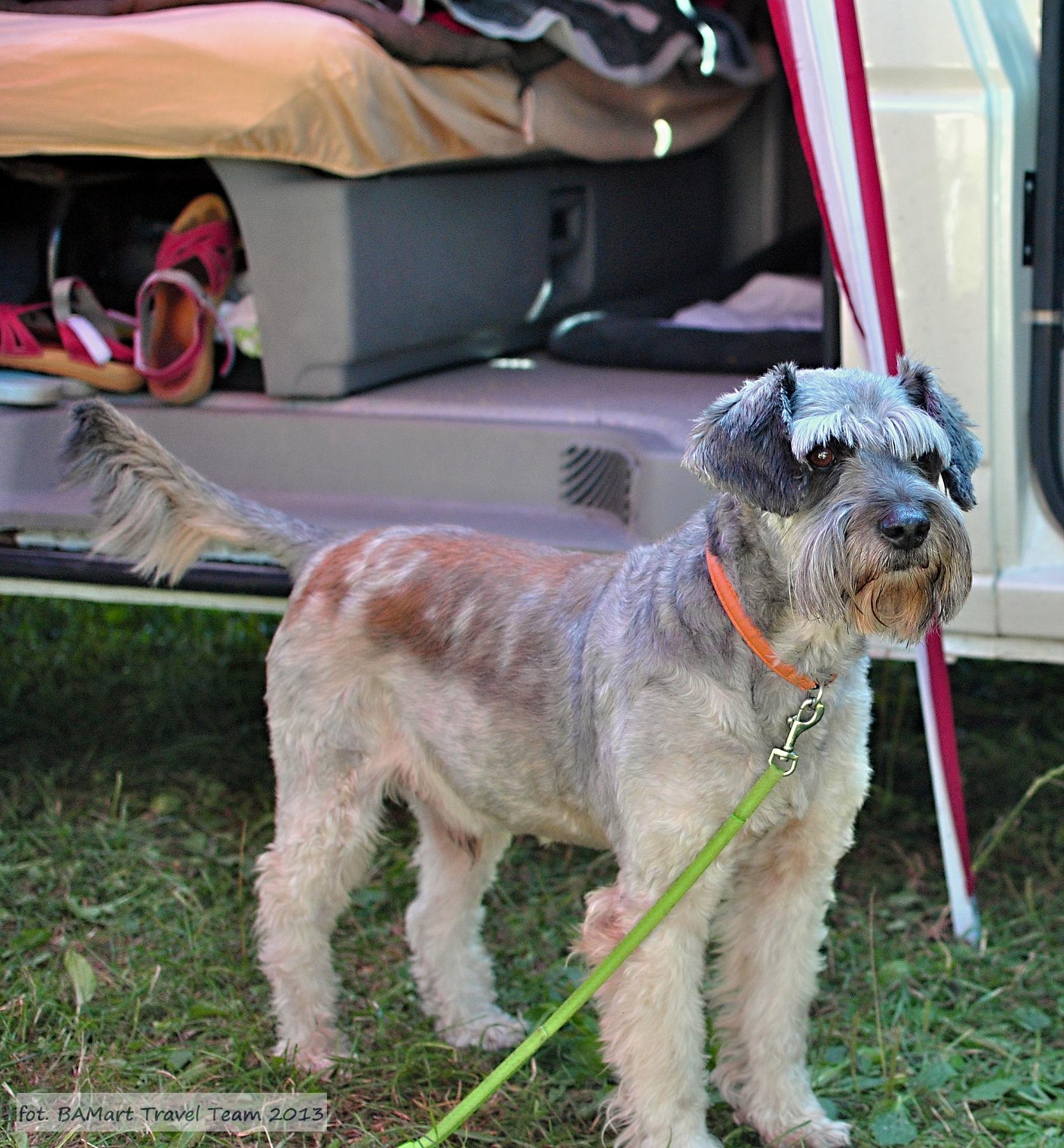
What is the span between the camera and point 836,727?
2.72 metres

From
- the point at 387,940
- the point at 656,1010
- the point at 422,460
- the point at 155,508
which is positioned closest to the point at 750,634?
the point at 656,1010

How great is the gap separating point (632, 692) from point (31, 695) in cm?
330

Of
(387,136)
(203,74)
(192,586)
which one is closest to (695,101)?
(387,136)

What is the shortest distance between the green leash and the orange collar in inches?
1.7

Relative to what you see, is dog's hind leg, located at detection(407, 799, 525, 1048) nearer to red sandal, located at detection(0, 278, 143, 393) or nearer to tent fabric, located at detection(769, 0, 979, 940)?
tent fabric, located at detection(769, 0, 979, 940)

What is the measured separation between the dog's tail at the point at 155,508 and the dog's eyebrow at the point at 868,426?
134 cm

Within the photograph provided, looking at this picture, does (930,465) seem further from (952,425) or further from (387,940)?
(387,940)

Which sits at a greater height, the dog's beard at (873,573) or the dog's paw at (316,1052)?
the dog's beard at (873,573)

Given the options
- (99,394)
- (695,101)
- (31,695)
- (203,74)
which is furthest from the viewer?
(695,101)

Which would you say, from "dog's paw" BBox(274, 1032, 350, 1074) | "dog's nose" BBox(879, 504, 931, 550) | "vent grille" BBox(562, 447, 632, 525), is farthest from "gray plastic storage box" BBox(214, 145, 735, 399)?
"dog's nose" BBox(879, 504, 931, 550)

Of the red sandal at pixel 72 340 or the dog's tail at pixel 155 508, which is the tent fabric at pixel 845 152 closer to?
the dog's tail at pixel 155 508

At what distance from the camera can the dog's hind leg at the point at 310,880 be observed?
3.17m

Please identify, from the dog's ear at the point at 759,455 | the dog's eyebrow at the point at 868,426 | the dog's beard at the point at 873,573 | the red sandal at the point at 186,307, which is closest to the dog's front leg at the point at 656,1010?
the dog's beard at the point at 873,573

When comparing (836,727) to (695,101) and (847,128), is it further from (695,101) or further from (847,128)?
(695,101)
